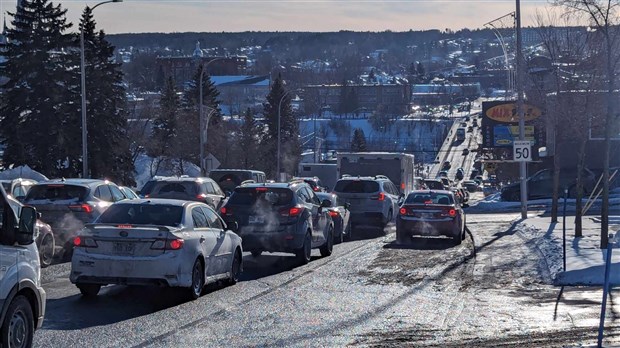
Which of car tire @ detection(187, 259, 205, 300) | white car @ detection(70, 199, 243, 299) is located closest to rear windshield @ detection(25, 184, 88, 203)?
white car @ detection(70, 199, 243, 299)

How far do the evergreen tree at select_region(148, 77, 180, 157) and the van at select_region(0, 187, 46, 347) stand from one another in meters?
65.4

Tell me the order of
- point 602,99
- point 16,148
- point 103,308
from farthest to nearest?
point 16,148, point 602,99, point 103,308

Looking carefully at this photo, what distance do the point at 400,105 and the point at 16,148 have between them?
122283 mm

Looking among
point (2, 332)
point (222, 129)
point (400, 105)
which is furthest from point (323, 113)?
point (2, 332)

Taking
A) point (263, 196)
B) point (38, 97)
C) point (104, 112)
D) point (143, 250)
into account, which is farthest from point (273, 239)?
point (104, 112)

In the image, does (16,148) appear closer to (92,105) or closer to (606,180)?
(92,105)

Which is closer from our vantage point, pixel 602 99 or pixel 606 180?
pixel 606 180

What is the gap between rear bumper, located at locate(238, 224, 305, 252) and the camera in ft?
63.0

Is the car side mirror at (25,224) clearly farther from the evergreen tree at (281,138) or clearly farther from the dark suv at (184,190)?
the evergreen tree at (281,138)

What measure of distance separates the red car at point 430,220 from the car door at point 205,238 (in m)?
10.8

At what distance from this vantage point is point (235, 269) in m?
16.5

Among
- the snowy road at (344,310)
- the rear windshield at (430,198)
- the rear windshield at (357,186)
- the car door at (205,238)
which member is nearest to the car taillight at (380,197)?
the rear windshield at (357,186)

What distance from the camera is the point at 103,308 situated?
13.3 m

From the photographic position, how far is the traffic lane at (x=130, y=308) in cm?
1109
